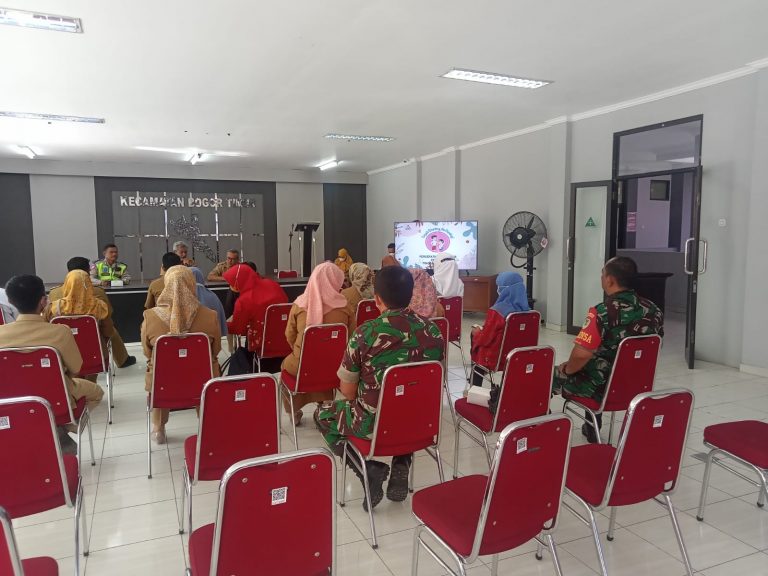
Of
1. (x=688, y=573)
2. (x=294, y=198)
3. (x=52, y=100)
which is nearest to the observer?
(x=688, y=573)

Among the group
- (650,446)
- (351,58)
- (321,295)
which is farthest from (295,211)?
(650,446)

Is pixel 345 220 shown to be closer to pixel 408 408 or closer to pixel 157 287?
pixel 157 287

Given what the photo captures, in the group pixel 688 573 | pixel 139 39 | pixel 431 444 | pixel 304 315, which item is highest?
pixel 139 39

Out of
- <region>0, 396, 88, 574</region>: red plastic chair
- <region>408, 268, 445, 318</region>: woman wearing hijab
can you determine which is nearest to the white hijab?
<region>408, 268, 445, 318</region>: woman wearing hijab

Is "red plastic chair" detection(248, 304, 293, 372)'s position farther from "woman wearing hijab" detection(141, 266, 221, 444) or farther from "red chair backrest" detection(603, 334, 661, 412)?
"red chair backrest" detection(603, 334, 661, 412)

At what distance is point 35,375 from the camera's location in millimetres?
2646

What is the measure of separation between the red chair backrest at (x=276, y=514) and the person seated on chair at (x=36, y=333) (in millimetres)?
1780

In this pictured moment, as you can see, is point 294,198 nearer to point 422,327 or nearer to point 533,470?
point 422,327

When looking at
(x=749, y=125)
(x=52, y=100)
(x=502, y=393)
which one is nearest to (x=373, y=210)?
(x=52, y=100)

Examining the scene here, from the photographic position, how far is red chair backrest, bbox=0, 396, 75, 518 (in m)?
1.87

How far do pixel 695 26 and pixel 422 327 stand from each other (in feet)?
11.5

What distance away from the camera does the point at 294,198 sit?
43.1ft

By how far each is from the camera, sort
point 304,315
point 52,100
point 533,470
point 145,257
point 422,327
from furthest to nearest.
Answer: point 145,257, point 52,100, point 304,315, point 422,327, point 533,470

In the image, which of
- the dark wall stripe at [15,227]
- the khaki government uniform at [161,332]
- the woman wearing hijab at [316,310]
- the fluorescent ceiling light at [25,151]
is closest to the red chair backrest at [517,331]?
the woman wearing hijab at [316,310]
